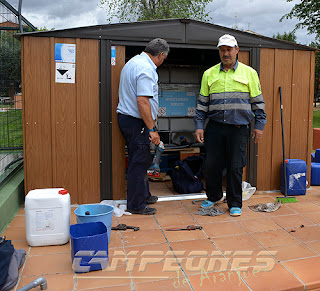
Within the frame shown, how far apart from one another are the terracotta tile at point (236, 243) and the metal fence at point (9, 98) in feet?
8.22

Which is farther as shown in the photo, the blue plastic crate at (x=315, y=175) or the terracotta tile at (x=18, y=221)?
the blue plastic crate at (x=315, y=175)

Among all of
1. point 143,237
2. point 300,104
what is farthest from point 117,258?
point 300,104

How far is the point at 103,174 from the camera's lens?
4.21 metres

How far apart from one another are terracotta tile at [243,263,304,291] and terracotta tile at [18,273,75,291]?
1.25 m

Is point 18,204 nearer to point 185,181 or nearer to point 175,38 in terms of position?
point 185,181

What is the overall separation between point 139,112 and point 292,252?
6.43ft

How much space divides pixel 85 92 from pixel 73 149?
69 centimetres

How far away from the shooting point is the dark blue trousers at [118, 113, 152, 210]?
3752 mm

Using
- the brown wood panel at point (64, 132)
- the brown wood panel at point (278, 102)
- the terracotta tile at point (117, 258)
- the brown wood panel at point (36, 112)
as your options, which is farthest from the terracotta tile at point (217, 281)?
the brown wood panel at point (278, 102)

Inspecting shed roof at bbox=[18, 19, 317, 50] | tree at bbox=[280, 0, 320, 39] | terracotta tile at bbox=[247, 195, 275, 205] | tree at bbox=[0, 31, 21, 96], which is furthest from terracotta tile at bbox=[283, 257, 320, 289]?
tree at bbox=[280, 0, 320, 39]

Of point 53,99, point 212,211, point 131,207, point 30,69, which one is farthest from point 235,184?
point 30,69

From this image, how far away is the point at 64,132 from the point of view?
13.3 feet

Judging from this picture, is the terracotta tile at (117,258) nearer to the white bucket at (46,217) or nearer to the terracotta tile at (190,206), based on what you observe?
the white bucket at (46,217)

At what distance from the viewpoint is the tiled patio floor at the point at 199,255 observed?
96.7 inches
